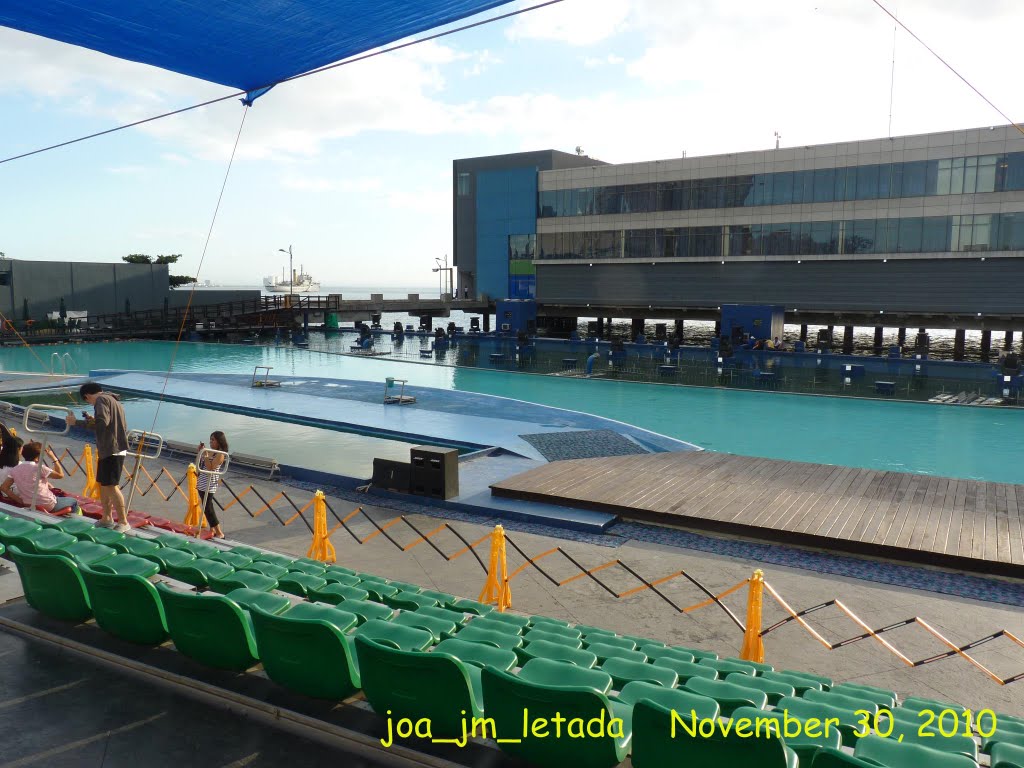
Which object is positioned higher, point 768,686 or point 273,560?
point 768,686

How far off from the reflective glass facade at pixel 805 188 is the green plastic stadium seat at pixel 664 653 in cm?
4854

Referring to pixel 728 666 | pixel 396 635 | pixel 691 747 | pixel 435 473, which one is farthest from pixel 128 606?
pixel 435 473

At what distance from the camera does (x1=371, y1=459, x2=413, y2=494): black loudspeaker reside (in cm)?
1550

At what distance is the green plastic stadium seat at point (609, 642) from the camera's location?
6.63 metres

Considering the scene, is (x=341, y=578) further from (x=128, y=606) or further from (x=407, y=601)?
(x=128, y=606)

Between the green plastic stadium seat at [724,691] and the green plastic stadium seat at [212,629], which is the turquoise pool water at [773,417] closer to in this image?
the green plastic stadium seat at [724,691]

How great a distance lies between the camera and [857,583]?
1107 centimetres

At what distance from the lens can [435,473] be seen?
15.2m

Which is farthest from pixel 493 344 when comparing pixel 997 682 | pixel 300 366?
pixel 997 682

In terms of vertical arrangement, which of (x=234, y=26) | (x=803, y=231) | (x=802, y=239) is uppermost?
(x=803, y=231)

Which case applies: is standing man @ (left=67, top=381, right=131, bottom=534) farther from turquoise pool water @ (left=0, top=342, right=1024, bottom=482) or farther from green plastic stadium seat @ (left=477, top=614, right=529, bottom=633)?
turquoise pool water @ (left=0, top=342, right=1024, bottom=482)

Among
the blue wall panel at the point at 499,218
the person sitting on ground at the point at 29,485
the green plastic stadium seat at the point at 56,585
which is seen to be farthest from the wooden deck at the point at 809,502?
the blue wall panel at the point at 499,218

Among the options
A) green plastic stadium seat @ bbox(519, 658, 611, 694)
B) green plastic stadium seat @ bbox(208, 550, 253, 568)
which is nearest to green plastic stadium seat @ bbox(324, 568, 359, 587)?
green plastic stadium seat @ bbox(208, 550, 253, 568)

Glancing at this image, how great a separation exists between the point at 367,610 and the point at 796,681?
366 centimetres
